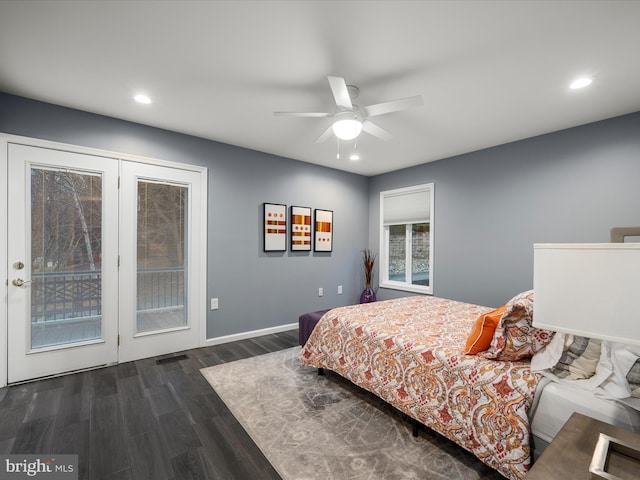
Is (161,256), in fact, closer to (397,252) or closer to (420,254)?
(397,252)

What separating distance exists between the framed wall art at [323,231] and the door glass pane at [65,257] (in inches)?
107

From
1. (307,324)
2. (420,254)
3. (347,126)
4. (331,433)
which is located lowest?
(331,433)

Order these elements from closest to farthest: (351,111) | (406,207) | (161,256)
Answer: (351,111) → (161,256) → (406,207)

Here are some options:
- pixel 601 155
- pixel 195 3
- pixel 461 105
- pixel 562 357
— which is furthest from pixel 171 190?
pixel 601 155

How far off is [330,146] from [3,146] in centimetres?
316

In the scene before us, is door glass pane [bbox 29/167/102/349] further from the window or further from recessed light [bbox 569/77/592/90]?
recessed light [bbox 569/77/592/90]

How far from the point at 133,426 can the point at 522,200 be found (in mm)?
4342

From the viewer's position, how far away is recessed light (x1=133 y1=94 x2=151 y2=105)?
2.53 metres

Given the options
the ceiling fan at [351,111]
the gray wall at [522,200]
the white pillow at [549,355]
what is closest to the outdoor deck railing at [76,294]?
the ceiling fan at [351,111]

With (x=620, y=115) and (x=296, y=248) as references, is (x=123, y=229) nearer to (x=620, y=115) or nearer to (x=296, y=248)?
(x=296, y=248)

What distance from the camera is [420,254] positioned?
15.4 ft

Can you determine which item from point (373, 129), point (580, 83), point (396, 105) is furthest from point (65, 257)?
point (580, 83)

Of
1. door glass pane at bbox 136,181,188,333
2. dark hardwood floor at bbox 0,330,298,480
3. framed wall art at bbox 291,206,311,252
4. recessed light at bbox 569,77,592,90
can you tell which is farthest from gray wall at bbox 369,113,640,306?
door glass pane at bbox 136,181,188,333

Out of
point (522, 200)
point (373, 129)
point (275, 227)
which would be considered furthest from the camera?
point (275, 227)
